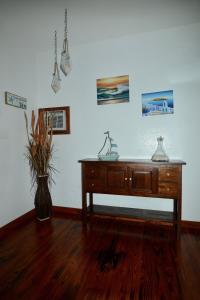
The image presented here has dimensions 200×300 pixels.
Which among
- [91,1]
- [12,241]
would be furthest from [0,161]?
[91,1]

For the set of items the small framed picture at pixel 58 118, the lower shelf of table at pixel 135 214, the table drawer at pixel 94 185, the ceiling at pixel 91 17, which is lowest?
the lower shelf of table at pixel 135 214

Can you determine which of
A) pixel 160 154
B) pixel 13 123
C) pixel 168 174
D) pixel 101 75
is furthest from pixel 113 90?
pixel 13 123

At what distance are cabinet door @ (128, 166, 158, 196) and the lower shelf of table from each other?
0.34 metres

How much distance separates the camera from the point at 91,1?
1.79 m

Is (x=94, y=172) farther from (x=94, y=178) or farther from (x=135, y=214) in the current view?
(x=135, y=214)

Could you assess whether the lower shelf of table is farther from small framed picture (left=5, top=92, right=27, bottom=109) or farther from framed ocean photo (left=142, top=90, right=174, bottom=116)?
small framed picture (left=5, top=92, right=27, bottom=109)

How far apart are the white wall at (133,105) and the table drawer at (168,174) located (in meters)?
0.39

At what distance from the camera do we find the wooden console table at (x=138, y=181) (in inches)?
81.3

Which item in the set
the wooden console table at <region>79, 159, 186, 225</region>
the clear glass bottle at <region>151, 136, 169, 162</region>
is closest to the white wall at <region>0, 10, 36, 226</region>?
the wooden console table at <region>79, 159, 186, 225</region>

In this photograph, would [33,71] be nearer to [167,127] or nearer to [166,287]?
[167,127]

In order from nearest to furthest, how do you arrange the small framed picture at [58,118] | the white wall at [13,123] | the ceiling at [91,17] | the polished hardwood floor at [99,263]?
the polished hardwood floor at [99,263] → the ceiling at [91,17] → the white wall at [13,123] → the small framed picture at [58,118]

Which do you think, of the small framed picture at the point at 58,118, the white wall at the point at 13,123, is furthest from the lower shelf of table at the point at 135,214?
the small framed picture at the point at 58,118

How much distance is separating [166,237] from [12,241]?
189 centimetres

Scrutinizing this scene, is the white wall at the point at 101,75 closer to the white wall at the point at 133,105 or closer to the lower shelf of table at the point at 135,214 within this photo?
the white wall at the point at 133,105
